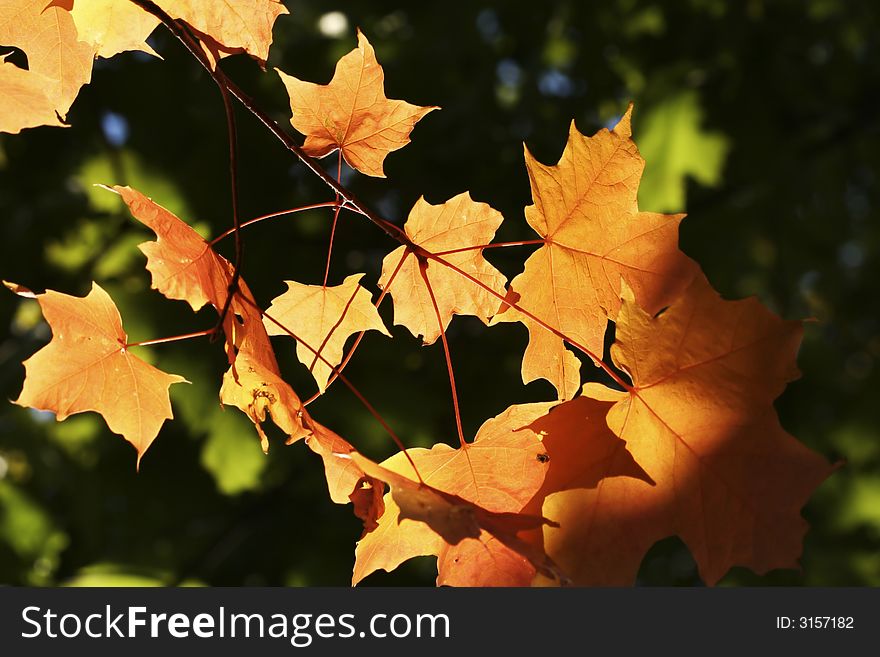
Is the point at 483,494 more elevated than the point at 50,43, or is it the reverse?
the point at 50,43

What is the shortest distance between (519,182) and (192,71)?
0.93 metres

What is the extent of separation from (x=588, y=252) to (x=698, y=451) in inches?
6.8

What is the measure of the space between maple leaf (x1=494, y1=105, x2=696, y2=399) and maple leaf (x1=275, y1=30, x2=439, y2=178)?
0.36ft

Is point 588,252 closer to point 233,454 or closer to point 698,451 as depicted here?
point 698,451

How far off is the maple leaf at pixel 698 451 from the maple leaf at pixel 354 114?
220mm

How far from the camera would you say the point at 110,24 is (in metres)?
0.58

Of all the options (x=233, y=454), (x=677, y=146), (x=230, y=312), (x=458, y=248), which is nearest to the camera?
(x=230, y=312)

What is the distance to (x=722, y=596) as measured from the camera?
80 centimetres

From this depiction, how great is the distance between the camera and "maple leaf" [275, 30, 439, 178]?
583mm

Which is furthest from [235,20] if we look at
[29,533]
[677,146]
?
[29,533]

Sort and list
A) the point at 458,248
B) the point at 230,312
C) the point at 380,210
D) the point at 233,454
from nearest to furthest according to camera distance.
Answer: the point at 230,312 < the point at 458,248 < the point at 233,454 < the point at 380,210

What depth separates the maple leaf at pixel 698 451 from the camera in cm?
52

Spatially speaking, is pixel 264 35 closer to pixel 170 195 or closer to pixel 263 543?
pixel 170 195

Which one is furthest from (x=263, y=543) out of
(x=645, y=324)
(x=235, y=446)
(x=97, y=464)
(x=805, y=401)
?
(x=645, y=324)
